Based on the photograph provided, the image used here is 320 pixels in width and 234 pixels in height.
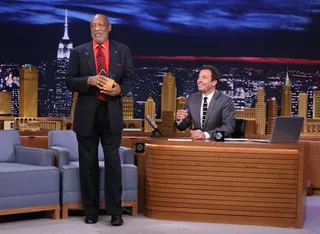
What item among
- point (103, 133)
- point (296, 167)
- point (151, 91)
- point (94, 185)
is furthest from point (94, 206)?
Result: point (151, 91)

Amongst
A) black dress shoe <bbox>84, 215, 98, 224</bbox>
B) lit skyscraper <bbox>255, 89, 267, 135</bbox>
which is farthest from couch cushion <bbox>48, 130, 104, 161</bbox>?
lit skyscraper <bbox>255, 89, 267, 135</bbox>

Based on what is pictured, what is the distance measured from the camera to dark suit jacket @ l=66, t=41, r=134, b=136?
4.44 meters

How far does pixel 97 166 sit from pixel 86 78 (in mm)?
774

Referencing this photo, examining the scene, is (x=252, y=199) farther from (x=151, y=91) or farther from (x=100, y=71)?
(x=151, y=91)

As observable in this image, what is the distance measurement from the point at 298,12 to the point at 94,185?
3.44m

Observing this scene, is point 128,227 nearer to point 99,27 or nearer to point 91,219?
point 91,219

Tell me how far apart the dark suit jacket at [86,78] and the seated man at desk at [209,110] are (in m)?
0.70

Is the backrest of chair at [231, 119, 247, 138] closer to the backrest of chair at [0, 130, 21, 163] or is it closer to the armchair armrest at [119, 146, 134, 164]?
the armchair armrest at [119, 146, 134, 164]

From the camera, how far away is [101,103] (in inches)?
176

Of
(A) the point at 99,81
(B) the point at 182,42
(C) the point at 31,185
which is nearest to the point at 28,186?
(C) the point at 31,185

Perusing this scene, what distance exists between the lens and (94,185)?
184 inches

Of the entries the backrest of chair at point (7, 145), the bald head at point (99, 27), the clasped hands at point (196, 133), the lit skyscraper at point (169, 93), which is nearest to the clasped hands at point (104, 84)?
the bald head at point (99, 27)

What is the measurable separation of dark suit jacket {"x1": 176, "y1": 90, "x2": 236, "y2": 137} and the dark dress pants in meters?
0.86

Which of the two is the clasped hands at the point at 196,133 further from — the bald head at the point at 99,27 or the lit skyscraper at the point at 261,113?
the lit skyscraper at the point at 261,113
